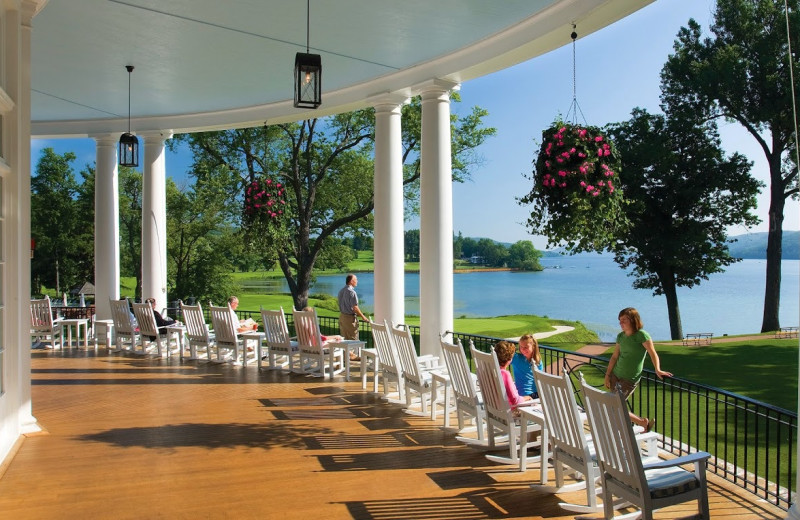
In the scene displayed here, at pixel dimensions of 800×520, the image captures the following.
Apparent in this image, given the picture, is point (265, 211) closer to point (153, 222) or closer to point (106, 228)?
point (153, 222)

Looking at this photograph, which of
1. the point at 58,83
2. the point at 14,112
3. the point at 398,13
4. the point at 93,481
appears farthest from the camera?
the point at 58,83

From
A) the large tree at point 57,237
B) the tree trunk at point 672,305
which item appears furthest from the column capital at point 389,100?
the large tree at point 57,237

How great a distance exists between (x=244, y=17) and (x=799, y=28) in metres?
23.4

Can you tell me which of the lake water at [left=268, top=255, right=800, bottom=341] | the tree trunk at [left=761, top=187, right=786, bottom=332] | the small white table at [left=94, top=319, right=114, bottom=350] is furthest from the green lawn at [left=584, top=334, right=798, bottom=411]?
the small white table at [left=94, top=319, right=114, bottom=350]

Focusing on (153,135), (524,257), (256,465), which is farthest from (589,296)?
(256,465)

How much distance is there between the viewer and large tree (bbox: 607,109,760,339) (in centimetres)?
2750

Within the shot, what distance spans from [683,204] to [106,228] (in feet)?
73.4

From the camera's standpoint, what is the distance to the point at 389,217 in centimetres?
1095

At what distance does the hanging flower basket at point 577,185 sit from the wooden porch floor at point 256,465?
224cm

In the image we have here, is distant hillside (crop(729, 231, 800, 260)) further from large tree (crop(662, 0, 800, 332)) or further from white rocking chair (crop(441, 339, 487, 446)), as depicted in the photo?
white rocking chair (crop(441, 339, 487, 446))

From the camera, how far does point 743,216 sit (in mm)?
28156

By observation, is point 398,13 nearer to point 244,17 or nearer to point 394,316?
point 244,17

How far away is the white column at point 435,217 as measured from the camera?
9.95 m

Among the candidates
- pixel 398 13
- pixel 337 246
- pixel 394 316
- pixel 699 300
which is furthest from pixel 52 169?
pixel 699 300
